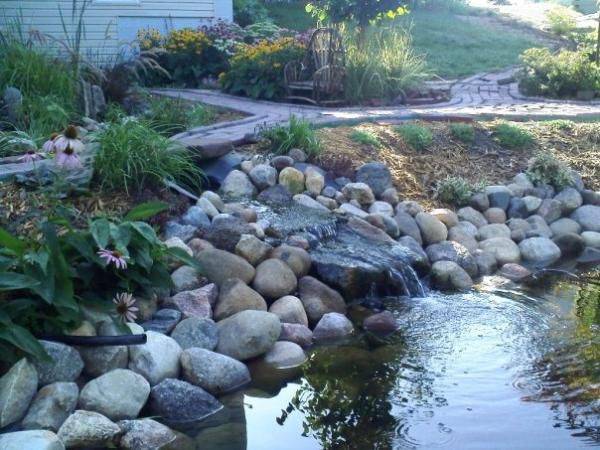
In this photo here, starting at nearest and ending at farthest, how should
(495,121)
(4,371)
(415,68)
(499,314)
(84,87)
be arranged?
(4,371) < (499,314) < (84,87) < (495,121) < (415,68)

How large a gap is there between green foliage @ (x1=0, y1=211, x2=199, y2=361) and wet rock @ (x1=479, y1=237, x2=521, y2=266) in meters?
3.98

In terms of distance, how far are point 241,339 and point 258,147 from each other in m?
3.37

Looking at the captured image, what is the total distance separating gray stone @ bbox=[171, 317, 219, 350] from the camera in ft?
19.1

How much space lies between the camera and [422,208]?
8.91 m

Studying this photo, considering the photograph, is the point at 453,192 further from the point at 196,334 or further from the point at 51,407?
the point at 51,407

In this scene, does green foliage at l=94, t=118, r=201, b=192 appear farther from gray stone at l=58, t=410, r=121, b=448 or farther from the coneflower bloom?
gray stone at l=58, t=410, r=121, b=448

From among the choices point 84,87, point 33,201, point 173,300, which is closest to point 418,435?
point 173,300

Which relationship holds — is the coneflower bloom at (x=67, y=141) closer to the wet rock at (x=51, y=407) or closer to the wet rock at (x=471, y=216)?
the wet rock at (x=51, y=407)

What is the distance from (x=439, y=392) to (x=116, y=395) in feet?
6.57

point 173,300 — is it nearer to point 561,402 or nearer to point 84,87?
point 561,402

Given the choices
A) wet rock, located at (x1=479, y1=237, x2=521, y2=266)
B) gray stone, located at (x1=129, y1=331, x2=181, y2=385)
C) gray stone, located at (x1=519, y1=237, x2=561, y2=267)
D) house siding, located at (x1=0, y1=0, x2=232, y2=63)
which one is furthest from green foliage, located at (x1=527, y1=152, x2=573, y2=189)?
house siding, located at (x1=0, y1=0, x2=232, y2=63)

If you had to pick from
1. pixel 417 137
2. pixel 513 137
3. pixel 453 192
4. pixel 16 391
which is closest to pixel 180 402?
pixel 16 391

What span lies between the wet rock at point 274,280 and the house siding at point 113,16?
1043 centimetres

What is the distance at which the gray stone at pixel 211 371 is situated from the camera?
545 cm
